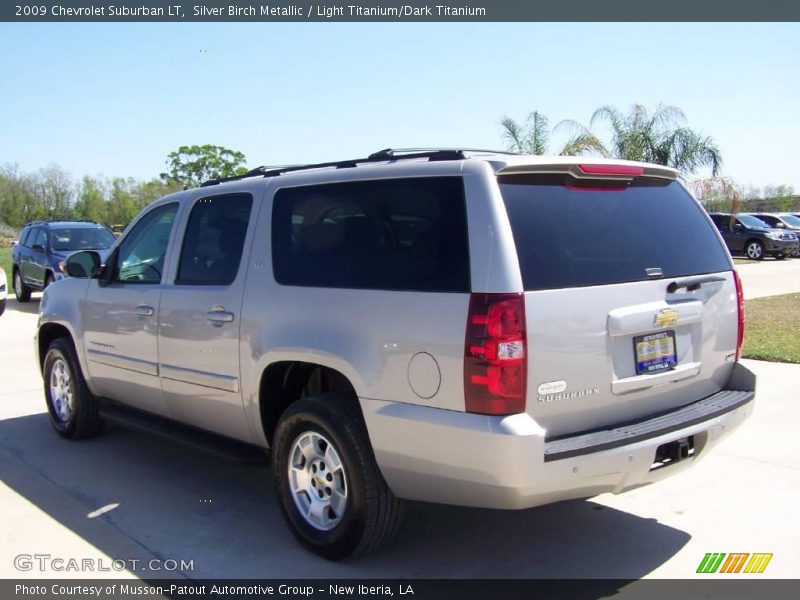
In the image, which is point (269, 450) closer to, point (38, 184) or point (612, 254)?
point (612, 254)

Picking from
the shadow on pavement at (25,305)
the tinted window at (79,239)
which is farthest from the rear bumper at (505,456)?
the tinted window at (79,239)

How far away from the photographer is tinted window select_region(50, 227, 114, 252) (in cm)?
1658

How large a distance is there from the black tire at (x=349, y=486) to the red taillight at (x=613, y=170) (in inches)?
64.5

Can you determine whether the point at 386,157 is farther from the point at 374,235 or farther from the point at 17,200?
the point at 17,200

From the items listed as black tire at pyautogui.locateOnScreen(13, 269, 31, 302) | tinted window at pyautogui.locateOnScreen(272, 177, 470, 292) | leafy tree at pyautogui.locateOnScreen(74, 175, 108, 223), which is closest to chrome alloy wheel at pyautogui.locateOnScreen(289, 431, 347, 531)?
tinted window at pyautogui.locateOnScreen(272, 177, 470, 292)

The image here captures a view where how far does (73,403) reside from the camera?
630 centimetres

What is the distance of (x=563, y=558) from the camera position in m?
4.13

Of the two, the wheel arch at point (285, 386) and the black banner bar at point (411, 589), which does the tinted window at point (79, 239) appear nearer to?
the wheel arch at point (285, 386)

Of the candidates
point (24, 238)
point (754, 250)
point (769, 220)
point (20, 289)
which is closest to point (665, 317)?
point (20, 289)

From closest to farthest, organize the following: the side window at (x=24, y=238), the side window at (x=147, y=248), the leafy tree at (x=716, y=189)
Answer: the side window at (x=147, y=248) < the side window at (x=24, y=238) < the leafy tree at (x=716, y=189)

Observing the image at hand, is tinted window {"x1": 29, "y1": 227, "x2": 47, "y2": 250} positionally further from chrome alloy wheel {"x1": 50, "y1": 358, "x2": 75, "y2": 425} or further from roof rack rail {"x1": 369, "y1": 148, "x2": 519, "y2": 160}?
roof rack rail {"x1": 369, "y1": 148, "x2": 519, "y2": 160}

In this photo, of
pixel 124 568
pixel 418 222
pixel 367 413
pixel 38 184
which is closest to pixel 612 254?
pixel 418 222

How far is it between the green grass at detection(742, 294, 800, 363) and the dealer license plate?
5864mm

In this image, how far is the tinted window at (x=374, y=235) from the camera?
3615 millimetres
